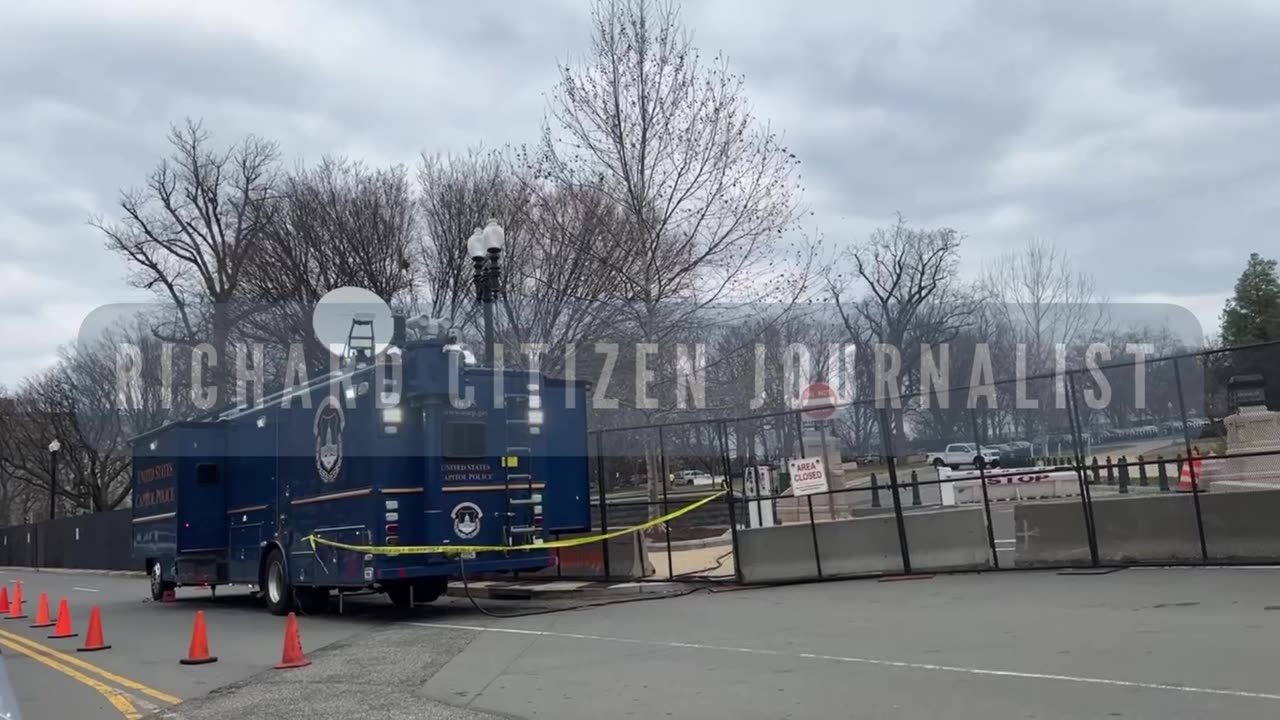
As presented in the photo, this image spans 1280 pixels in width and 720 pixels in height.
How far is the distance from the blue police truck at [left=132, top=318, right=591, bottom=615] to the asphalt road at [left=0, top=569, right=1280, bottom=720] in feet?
3.64

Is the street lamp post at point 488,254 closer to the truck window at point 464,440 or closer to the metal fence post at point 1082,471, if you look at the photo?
the truck window at point 464,440

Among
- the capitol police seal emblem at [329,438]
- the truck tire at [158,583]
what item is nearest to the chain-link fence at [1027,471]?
the capitol police seal emblem at [329,438]

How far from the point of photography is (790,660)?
32.2ft

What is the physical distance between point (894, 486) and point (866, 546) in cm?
127

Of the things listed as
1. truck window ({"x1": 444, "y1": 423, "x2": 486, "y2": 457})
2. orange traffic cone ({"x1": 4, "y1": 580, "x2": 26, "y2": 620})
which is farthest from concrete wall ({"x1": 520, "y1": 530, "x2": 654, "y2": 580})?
orange traffic cone ({"x1": 4, "y1": 580, "x2": 26, "y2": 620})

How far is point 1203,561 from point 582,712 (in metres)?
9.85

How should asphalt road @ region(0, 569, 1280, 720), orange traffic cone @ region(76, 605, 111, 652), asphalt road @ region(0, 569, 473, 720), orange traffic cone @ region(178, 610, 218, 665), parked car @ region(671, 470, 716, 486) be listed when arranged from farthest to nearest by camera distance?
parked car @ region(671, 470, 716, 486), orange traffic cone @ region(76, 605, 111, 652), orange traffic cone @ region(178, 610, 218, 665), asphalt road @ region(0, 569, 473, 720), asphalt road @ region(0, 569, 1280, 720)

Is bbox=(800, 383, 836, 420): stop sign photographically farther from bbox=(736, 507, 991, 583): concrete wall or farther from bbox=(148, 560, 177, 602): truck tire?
bbox=(148, 560, 177, 602): truck tire

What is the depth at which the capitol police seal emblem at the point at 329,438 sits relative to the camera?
15453 mm

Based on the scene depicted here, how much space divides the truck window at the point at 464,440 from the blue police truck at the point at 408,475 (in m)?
0.02

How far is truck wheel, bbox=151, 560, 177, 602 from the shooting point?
71.3 feet

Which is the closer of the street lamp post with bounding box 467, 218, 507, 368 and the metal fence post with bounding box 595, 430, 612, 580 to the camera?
the street lamp post with bounding box 467, 218, 507, 368

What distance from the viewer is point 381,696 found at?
30.5 feet

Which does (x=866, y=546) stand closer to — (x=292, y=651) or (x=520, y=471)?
(x=520, y=471)
